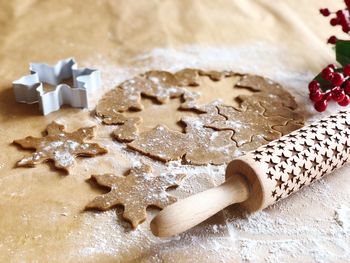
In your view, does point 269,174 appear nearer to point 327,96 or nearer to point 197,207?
point 197,207

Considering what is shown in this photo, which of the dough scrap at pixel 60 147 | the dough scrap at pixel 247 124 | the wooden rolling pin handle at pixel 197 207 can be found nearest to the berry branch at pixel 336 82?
the dough scrap at pixel 247 124

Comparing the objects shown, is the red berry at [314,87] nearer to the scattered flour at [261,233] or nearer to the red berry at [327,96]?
the red berry at [327,96]

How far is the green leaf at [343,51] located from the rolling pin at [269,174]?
332 millimetres

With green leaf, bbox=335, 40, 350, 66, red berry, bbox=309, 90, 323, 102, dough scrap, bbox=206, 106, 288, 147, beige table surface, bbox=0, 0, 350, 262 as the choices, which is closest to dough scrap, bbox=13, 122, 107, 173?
beige table surface, bbox=0, 0, 350, 262

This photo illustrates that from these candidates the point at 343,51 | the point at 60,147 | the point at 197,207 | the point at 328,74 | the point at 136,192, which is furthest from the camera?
the point at 343,51

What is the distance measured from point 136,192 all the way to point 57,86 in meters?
0.39

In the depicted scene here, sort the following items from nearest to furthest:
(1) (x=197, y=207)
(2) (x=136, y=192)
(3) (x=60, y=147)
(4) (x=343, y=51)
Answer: (1) (x=197, y=207)
(2) (x=136, y=192)
(3) (x=60, y=147)
(4) (x=343, y=51)

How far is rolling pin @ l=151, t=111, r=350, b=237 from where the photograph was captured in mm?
702

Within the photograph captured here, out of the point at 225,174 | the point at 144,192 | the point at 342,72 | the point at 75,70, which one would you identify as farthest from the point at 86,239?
the point at 342,72

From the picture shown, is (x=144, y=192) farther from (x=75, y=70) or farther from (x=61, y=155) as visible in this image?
(x=75, y=70)

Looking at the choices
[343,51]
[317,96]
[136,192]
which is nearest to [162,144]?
[136,192]

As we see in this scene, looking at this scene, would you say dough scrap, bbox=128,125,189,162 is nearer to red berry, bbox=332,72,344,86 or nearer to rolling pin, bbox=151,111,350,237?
rolling pin, bbox=151,111,350,237

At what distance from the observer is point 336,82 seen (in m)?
1.03

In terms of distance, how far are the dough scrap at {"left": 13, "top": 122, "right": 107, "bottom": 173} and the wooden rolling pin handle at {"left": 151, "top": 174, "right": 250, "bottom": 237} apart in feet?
0.90
